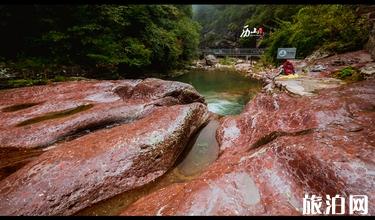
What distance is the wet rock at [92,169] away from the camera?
4.34 m

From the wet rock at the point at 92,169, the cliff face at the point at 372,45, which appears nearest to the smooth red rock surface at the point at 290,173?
the wet rock at the point at 92,169

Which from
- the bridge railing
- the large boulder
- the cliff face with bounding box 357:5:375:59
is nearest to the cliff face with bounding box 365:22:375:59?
the cliff face with bounding box 357:5:375:59

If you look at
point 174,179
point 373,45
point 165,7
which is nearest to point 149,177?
point 174,179

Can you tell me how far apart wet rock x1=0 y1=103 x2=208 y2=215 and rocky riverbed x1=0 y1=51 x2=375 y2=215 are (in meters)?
0.02

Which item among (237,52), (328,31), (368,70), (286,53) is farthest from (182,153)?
(237,52)

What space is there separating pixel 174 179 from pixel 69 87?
6840mm

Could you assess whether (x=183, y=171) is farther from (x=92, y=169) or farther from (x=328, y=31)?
(x=328, y=31)

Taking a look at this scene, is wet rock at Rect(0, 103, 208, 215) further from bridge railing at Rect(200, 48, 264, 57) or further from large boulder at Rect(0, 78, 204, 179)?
bridge railing at Rect(200, 48, 264, 57)

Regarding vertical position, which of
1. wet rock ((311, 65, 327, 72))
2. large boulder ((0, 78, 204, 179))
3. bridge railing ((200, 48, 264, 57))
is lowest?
bridge railing ((200, 48, 264, 57))

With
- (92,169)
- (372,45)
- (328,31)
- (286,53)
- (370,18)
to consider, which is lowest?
(92,169)

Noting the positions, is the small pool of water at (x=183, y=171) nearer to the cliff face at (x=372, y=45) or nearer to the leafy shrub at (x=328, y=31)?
the cliff face at (x=372, y=45)

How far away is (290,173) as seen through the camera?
4234mm

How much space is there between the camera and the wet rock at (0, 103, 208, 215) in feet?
14.3

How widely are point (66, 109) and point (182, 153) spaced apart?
12.8ft
